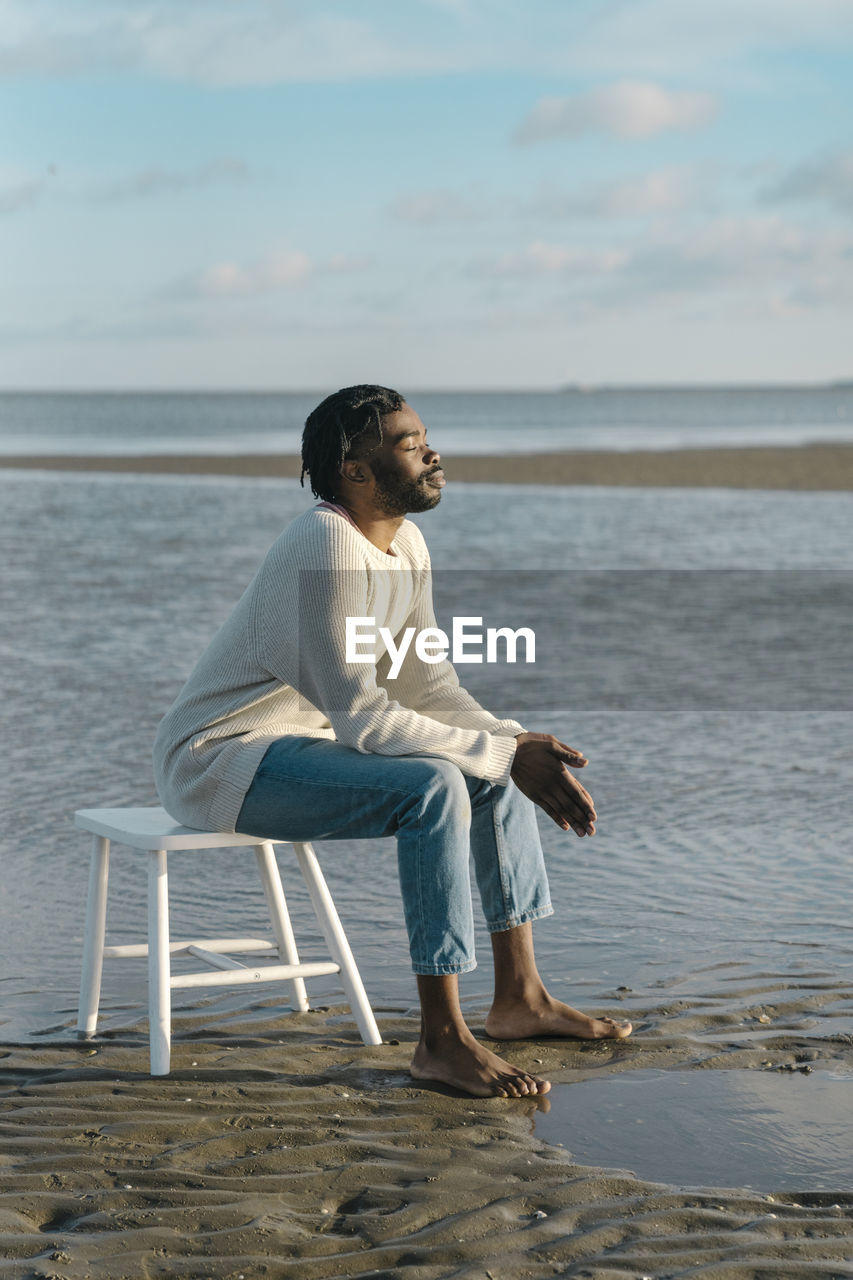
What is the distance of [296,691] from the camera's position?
3777 mm

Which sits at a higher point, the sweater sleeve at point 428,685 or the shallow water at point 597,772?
the sweater sleeve at point 428,685

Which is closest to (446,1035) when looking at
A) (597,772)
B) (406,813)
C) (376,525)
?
(406,813)

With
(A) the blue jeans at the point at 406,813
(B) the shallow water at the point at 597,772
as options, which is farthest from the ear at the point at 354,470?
(B) the shallow water at the point at 597,772

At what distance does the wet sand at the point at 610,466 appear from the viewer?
28016 mm

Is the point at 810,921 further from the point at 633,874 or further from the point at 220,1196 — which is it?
the point at 220,1196

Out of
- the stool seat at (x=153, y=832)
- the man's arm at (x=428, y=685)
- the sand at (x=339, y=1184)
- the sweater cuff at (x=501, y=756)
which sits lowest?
the sand at (x=339, y=1184)

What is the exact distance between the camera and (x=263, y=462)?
116ft

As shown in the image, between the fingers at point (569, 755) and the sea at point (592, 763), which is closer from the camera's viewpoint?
the fingers at point (569, 755)

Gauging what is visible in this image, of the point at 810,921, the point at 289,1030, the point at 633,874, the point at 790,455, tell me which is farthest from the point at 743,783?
the point at 790,455

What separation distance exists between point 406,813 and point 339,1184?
843mm

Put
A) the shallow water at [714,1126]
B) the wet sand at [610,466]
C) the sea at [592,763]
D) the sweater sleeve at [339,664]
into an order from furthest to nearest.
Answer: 1. the wet sand at [610,466]
2. the sea at [592,763]
3. the sweater sleeve at [339,664]
4. the shallow water at [714,1126]

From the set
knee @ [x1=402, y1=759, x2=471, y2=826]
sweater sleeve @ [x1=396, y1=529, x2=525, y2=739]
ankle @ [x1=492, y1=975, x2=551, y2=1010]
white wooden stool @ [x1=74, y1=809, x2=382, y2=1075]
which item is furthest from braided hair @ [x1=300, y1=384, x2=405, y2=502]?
ankle @ [x1=492, y1=975, x2=551, y2=1010]

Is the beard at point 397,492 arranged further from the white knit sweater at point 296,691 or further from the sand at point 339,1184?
the sand at point 339,1184

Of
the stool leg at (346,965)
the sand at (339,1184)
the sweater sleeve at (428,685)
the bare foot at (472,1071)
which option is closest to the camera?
the sand at (339,1184)
